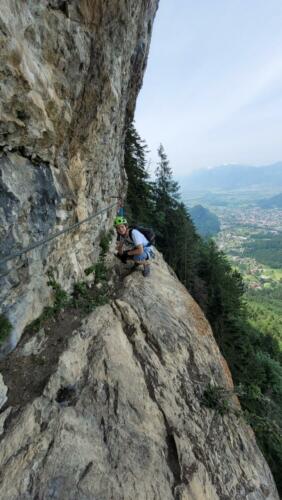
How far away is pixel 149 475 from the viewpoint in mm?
4754

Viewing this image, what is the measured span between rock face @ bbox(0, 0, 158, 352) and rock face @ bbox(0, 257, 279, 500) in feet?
5.32

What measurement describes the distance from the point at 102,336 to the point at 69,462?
2.72 metres

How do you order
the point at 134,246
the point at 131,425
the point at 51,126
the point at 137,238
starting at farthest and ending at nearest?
1. the point at 134,246
2. the point at 137,238
3. the point at 51,126
4. the point at 131,425

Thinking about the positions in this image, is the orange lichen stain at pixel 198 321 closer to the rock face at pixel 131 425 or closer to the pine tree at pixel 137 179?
the rock face at pixel 131 425

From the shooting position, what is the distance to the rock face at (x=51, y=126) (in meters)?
4.75

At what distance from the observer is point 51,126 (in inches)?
231

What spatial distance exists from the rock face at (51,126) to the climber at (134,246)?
1.17 meters

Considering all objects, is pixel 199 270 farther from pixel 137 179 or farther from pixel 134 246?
pixel 134 246

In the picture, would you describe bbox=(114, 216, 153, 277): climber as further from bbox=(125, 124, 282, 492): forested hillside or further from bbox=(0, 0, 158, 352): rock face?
bbox=(125, 124, 282, 492): forested hillside

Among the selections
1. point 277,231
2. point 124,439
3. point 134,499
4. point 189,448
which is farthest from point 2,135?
point 277,231

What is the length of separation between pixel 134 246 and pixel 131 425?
19.0 feet

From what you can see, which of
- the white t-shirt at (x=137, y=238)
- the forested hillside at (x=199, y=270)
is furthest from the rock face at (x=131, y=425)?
the forested hillside at (x=199, y=270)

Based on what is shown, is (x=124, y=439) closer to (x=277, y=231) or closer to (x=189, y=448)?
(x=189, y=448)

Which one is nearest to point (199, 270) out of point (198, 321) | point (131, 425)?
point (198, 321)
